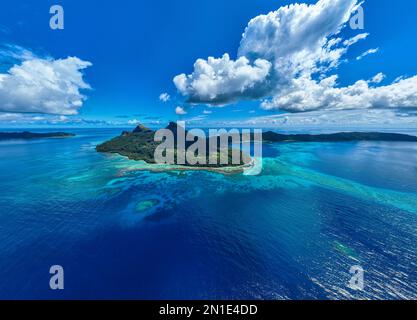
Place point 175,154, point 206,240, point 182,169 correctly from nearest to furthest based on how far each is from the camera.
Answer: point 206,240 → point 182,169 → point 175,154

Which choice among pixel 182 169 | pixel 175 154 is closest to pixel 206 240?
pixel 182 169

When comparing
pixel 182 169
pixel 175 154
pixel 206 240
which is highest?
pixel 175 154

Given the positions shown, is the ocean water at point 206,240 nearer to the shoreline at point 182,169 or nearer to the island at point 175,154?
the shoreline at point 182,169

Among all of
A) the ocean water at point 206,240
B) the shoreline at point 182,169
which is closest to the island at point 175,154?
the shoreline at point 182,169

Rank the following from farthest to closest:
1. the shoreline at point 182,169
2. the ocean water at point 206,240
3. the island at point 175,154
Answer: the island at point 175,154
the shoreline at point 182,169
the ocean water at point 206,240

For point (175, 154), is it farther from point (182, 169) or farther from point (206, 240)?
point (206, 240)

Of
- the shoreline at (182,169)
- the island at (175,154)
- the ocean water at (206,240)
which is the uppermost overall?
the island at (175,154)

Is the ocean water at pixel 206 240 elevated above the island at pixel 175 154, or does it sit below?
below

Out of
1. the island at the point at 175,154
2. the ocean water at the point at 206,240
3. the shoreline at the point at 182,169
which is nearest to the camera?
the ocean water at the point at 206,240
